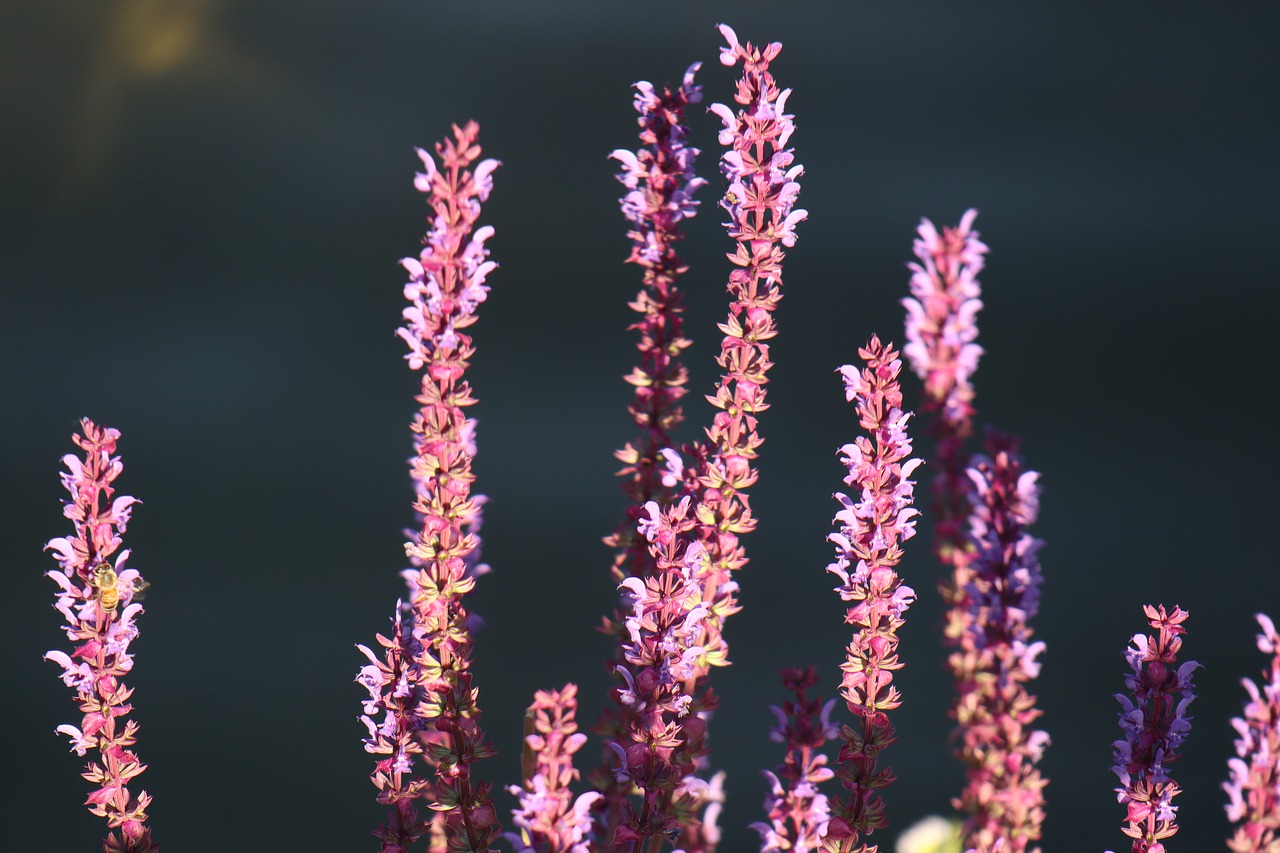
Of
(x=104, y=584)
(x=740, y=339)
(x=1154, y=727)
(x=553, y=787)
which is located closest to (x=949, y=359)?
(x=740, y=339)

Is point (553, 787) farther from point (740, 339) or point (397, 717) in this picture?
point (740, 339)

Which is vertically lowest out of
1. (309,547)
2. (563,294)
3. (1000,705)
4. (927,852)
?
(927,852)

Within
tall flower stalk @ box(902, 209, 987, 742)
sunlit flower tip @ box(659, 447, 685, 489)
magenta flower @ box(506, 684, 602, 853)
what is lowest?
magenta flower @ box(506, 684, 602, 853)

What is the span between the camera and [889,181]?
150cm

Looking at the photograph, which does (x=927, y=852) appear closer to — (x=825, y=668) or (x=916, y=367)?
(x=916, y=367)

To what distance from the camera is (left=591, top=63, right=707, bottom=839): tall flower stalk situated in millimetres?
844

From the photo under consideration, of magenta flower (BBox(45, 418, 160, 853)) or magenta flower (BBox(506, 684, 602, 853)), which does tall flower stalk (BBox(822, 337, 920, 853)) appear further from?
magenta flower (BBox(45, 418, 160, 853))

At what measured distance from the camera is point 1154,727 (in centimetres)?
78

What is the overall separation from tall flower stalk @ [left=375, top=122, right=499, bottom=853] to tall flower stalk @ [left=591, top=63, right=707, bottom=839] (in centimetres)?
11

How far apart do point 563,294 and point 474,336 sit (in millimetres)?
113

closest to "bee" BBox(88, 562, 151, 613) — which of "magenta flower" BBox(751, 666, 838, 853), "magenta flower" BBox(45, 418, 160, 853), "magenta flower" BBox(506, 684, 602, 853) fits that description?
"magenta flower" BBox(45, 418, 160, 853)

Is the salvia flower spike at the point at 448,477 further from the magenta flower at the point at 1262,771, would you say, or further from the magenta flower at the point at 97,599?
the magenta flower at the point at 1262,771

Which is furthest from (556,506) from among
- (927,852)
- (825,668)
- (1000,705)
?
(927,852)

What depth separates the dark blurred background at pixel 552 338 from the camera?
4.62 feet
